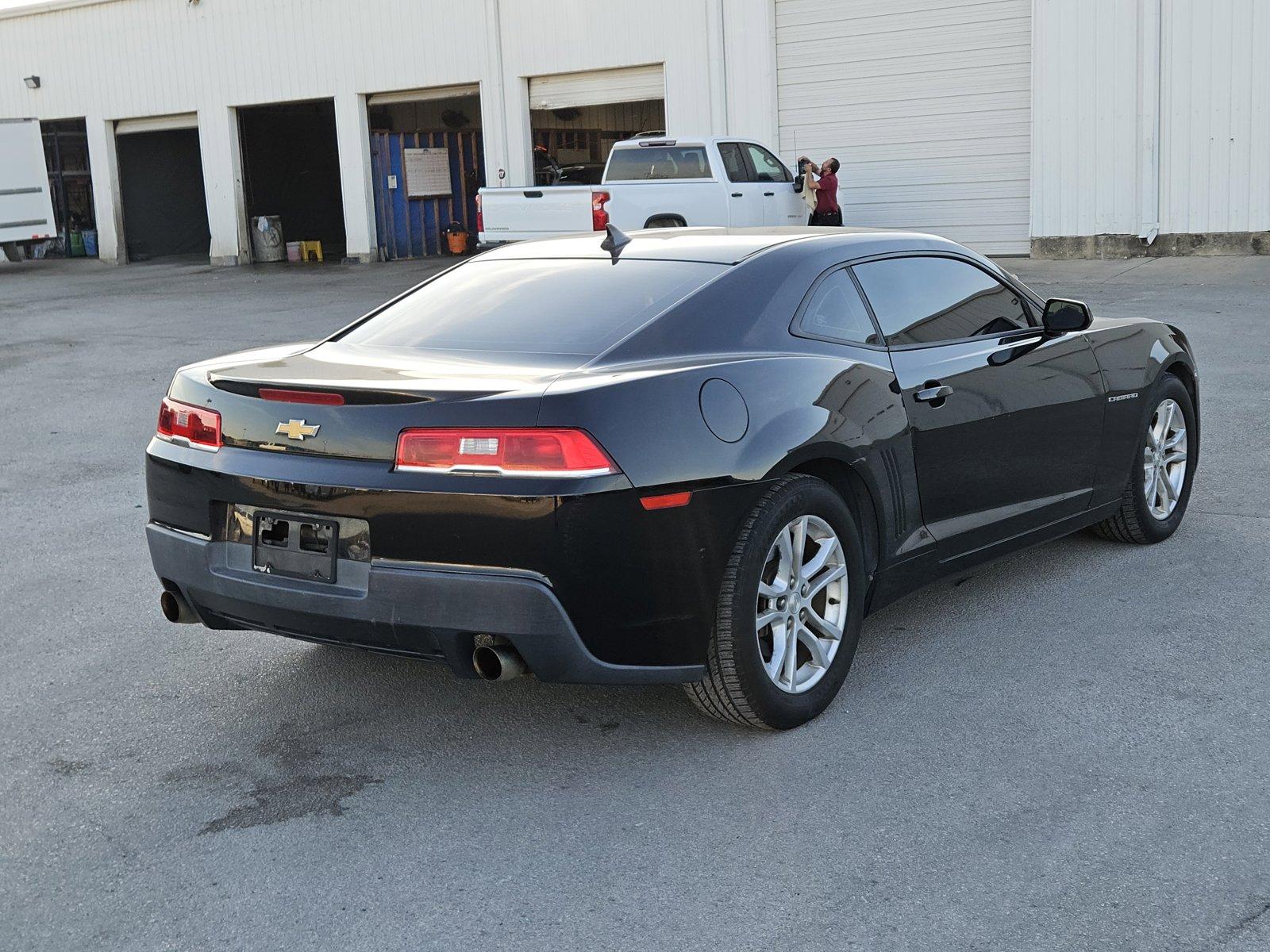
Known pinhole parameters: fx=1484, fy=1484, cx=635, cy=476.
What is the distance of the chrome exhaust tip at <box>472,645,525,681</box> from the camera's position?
3877 mm

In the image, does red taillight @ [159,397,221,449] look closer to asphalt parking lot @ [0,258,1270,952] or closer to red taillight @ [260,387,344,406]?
red taillight @ [260,387,344,406]

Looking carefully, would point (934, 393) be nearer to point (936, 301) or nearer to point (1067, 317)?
point (936, 301)

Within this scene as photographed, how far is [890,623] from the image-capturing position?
543cm

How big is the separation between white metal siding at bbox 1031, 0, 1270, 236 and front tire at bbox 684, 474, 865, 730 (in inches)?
702

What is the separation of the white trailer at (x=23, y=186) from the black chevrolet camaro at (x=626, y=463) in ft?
91.0

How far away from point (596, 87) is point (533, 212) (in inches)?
265

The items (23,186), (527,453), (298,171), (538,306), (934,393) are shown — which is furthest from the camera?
(298,171)

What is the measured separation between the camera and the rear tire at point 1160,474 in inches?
243

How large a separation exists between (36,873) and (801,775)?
1.94 meters

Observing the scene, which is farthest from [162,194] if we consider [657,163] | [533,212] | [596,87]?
[657,163]

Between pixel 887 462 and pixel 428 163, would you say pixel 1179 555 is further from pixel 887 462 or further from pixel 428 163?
pixel 428 163

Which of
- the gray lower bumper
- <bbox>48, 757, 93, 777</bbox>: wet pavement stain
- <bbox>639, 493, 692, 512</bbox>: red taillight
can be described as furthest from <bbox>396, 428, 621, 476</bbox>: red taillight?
<bbox>48, 757, 93, 777</bbox>: wet pavement stain

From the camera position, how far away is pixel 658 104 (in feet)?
106

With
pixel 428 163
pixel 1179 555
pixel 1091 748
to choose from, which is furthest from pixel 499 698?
pixel 428 163
